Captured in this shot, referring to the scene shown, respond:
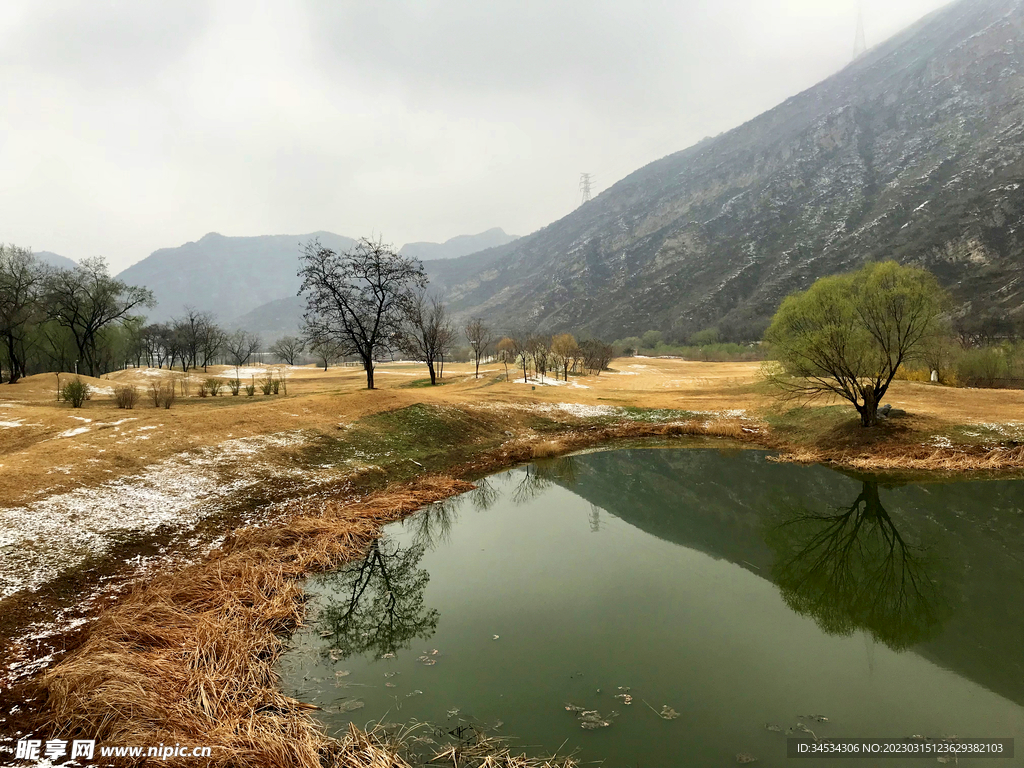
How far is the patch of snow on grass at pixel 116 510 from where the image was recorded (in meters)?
10.9

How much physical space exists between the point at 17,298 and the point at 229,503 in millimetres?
43858

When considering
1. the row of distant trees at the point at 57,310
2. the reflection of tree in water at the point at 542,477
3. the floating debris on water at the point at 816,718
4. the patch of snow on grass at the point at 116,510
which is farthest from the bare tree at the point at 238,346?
the floating debris on water at the point at 816,718

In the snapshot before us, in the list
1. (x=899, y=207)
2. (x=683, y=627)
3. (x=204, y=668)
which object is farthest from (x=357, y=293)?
(x=899, y=207)

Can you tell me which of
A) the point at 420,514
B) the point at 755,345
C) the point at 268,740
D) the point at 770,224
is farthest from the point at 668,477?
the point at 770,224

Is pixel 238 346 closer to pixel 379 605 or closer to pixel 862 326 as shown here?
pixel 379 605

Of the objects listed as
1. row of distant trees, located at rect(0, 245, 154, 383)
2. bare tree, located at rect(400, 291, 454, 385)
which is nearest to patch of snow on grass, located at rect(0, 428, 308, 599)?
bare tree, located at rect(400, 291, 454, 385)

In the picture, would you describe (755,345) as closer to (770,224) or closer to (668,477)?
(770,224)

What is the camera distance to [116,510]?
13.7 metres

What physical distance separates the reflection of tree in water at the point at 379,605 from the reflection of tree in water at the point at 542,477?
6813mm

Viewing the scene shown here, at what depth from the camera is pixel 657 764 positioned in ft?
20.6

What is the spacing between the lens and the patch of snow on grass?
10.9m

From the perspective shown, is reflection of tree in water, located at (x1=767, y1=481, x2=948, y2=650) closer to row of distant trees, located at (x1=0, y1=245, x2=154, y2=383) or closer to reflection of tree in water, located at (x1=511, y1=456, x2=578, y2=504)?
reflection of tree in water, located at (x1=511, y1=456, x2=578, y2=504)

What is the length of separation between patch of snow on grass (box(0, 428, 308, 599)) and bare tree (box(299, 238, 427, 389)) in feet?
64.9

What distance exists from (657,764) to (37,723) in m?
8.79
